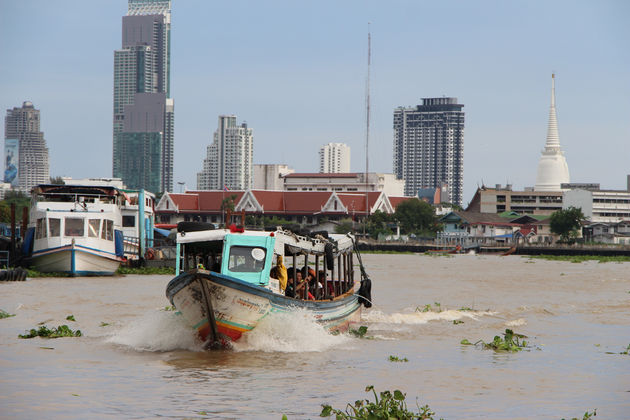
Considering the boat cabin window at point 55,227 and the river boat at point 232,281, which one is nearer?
the river boat at point 232,281

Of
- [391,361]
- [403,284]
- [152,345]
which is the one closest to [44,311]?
[152,345]

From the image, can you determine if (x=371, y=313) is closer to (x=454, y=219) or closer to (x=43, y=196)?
(x=43, y=196)

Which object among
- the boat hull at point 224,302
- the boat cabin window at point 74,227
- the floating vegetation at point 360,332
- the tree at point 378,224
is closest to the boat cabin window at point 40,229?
the boat cabin window at point 74,227

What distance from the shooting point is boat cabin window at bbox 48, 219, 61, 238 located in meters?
37.1

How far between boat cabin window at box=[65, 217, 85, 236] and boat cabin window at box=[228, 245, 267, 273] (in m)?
21.7

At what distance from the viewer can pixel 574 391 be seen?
14.5 meters

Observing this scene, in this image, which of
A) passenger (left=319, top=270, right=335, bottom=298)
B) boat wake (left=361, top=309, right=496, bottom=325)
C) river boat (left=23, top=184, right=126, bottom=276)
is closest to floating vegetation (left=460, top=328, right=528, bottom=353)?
passenger (left=319, top=270, right=335, bottom=298)

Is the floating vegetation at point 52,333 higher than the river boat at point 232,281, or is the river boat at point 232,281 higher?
the river boat at point 232,281

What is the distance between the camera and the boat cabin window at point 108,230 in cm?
3825

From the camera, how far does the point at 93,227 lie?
37.8 meters

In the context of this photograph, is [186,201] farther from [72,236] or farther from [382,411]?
[382,411]

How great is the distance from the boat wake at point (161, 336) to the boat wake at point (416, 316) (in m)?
7.22

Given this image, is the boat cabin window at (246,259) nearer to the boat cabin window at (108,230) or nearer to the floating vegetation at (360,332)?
the floating vegetation at (360,332)

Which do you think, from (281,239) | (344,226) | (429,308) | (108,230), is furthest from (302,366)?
(344,226)
